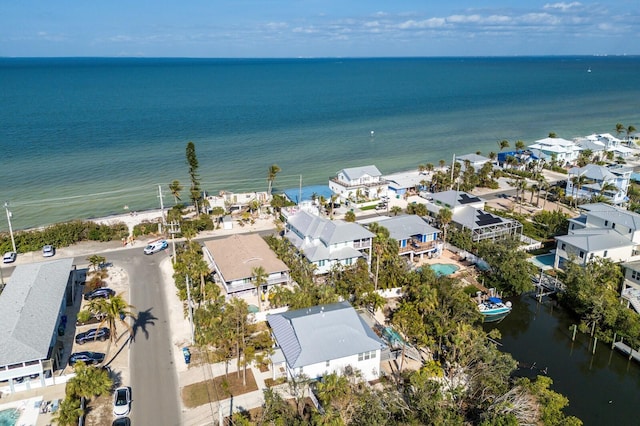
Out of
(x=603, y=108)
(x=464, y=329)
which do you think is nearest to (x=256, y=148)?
(x=464, y=329)

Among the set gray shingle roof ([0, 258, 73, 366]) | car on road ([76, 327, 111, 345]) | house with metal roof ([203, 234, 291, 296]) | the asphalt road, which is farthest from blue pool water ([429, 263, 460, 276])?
gray shingle roof ([0, 258, 73, 366])

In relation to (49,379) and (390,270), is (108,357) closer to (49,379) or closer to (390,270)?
(49,379)

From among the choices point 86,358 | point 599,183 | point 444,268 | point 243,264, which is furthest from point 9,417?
point 599,183

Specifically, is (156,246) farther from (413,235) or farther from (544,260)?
(544,260)

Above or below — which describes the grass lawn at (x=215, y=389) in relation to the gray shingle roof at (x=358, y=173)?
below

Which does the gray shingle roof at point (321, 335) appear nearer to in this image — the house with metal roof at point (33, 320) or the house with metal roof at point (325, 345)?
the house with metal roof at point (325, 345)

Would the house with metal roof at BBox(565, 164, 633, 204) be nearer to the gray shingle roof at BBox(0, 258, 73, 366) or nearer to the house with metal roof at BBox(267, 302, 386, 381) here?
the house with metal roof at BBox(267, 302, 386, 381)

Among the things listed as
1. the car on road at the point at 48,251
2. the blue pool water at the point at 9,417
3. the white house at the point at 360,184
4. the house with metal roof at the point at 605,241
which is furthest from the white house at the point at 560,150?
the blue pool water at the point at 9,417
